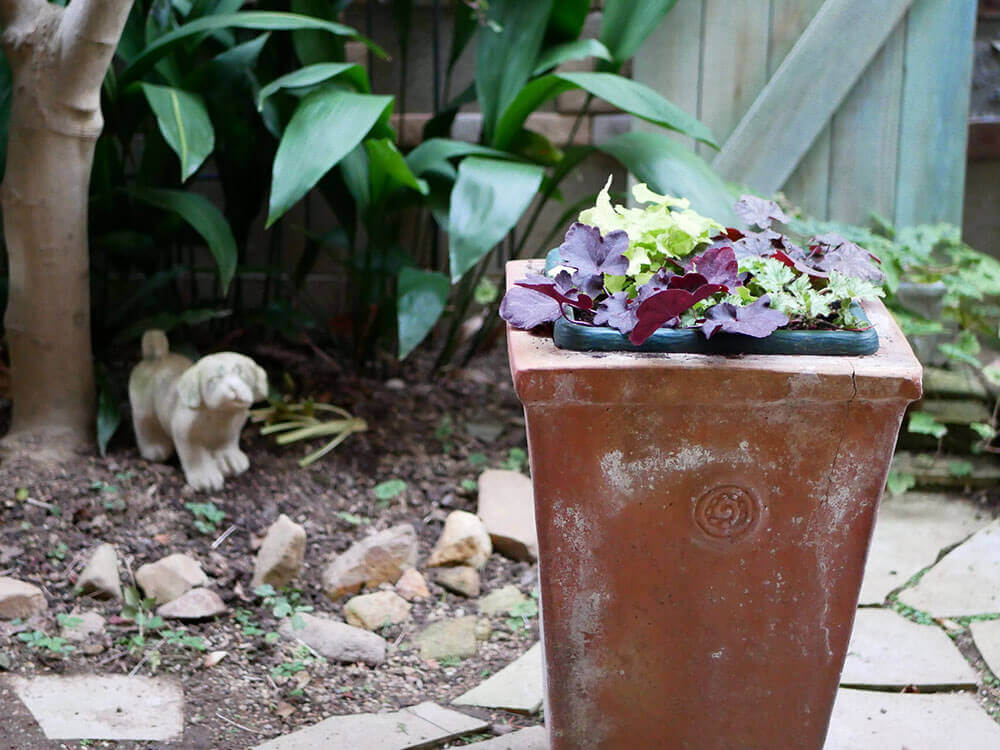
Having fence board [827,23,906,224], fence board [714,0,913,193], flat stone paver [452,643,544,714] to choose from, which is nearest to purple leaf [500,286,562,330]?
flat stone paver [452,643,544,714]

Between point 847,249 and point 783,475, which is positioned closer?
point 783,475

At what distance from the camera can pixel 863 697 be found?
5.75ft

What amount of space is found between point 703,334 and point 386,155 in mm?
1323

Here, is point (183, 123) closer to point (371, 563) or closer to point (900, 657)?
point (371, 563)

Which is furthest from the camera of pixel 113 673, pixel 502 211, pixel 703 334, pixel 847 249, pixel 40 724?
pixel 502 211

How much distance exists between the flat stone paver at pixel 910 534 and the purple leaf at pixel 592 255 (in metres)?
1.04

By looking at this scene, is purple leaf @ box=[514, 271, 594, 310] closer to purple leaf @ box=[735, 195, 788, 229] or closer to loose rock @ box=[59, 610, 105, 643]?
purple leaf @ box=[735, 195, 788, 229]

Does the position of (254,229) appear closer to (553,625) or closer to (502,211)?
(502,211)

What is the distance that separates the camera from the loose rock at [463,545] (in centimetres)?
220

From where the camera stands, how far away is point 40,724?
61.9 inches

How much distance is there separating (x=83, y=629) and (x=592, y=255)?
45.6 inches

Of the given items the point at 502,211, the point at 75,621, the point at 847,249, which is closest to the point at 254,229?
the point at 502,211

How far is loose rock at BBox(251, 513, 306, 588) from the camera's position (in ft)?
6.72

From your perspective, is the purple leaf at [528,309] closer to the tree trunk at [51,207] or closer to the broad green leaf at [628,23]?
the tree trunk at [51,207]
